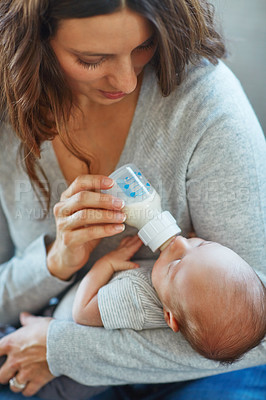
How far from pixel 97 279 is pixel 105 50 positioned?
0.61 meters

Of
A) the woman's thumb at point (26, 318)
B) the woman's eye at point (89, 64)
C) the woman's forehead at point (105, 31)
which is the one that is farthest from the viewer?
the woman's thumb at point (26, 318)

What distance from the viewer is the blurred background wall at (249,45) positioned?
4.35ft

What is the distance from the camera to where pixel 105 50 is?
0.79 meters

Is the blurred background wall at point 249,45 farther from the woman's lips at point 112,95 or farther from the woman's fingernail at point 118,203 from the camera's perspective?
the woman's fingernail at point 118,203

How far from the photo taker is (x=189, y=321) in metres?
0.93

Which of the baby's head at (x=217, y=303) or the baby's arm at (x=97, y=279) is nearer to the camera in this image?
the baby's head at (x=217, y=303)

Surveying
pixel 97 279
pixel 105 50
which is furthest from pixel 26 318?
pixel 105 50

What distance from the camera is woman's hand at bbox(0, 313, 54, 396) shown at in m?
1.18

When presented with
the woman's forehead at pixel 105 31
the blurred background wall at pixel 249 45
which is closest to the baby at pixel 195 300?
the woman's forehead at pixel 105 31

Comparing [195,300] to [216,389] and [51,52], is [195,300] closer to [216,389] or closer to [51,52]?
[216,389]

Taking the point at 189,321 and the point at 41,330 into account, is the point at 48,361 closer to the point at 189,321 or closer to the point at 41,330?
the point at 41,330

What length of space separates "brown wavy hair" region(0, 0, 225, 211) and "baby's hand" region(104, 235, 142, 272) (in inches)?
10.9

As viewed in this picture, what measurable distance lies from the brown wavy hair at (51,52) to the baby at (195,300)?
1.18 feet

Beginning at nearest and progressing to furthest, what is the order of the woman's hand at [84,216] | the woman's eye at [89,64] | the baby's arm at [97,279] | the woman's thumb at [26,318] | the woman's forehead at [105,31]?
the woman's forehead at [105,31] → the woman's eye at [89,64] → the woman's hand at [84,216] → the baby's arm at [97,279] → the woman's thumb at [26,318]
